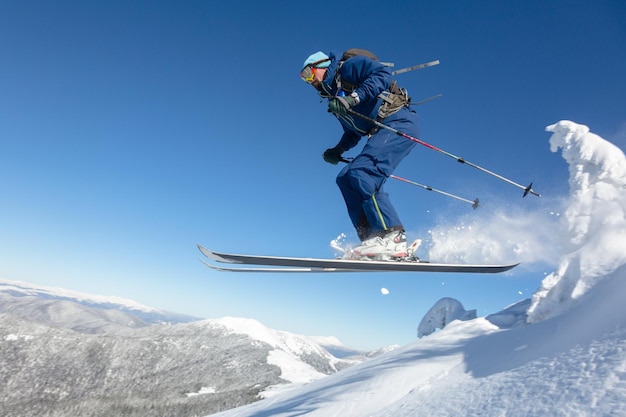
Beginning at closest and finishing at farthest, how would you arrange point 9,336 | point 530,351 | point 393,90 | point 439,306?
point 530,351 → point 393,90 → point 439,306 → point 9,336

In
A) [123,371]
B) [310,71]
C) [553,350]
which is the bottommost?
[123,371]

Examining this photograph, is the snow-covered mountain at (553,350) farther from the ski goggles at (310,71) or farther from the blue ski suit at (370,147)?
the ski goggles at (310,71)

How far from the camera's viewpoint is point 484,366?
501 centimetres

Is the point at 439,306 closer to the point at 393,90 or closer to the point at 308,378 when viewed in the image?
the point at 393,90

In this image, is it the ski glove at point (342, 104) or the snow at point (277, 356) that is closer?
the ski glove at point (342, 104)

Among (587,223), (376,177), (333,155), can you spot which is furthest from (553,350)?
(333,155)

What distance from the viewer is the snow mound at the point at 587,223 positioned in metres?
6.34

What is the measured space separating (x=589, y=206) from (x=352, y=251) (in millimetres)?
5593

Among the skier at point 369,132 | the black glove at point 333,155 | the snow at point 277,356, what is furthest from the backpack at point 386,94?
the snow at point 277,356

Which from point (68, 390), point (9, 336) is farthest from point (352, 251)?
point (9, 336)

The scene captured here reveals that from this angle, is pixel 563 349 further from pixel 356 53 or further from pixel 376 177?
pixel 356 53

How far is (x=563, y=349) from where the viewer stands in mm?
3801

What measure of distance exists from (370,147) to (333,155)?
2.06 meters

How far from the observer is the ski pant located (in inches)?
244
